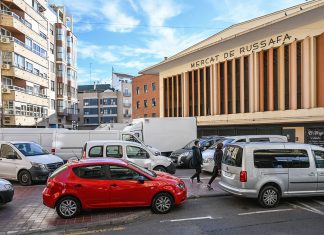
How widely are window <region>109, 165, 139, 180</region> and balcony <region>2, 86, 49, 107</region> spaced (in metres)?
32.6

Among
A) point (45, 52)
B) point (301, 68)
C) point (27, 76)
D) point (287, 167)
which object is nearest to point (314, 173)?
point (287, 167)

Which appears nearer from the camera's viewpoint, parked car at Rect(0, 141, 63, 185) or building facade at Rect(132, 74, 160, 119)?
parked car at Rect(0, 141, 63, 185)

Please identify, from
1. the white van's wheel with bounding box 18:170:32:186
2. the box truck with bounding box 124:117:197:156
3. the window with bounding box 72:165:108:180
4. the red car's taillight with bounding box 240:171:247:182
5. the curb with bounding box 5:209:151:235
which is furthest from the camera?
the box truck with bounding box 124:117:197:156

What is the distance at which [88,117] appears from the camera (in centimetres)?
10162

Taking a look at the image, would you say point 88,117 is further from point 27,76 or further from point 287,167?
point 287,167

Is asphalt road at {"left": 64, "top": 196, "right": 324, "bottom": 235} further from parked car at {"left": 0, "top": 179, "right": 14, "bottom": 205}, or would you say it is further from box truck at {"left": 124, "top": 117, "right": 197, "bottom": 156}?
box truck at {"left": 124, "top": 117, "right": 197, "bottom": 156}

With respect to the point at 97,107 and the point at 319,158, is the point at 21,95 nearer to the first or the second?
the point at 319,158

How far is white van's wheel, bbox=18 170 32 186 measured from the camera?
13438 millimetres

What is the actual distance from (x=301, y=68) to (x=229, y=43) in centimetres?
904

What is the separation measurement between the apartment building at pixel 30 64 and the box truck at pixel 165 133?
69.3 ft

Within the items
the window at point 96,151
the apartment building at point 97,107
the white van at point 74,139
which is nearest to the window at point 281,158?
the window at point 96,151

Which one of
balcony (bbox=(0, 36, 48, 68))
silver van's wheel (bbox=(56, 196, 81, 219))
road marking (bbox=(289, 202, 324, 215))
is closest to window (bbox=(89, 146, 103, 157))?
silver van's wheel (bbox=(56, 196, 81, 219))

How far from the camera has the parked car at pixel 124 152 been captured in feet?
43.4

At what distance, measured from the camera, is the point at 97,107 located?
10050cm
